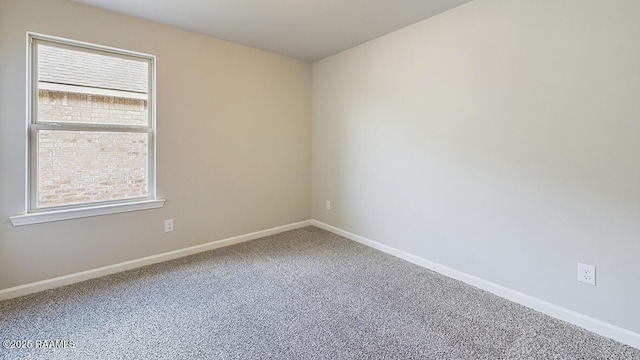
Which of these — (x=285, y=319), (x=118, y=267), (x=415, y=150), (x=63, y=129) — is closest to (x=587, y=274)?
(x=415, y=150)

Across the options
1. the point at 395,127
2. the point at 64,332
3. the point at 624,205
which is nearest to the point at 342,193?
the point at 395,127

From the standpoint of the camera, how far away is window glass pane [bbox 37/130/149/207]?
2.28 metres

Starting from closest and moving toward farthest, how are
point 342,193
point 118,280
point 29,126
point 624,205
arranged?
point 624,205, point 29,126, point 118,280, point 342,193

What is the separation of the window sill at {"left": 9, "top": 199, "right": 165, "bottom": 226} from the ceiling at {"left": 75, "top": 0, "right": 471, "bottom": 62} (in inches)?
67.6

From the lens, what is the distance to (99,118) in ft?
8.15

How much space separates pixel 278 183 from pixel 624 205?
10.4 feet

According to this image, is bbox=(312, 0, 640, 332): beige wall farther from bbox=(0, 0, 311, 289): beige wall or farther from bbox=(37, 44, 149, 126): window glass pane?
bbox=(37, 44, 149, 126): window glass pane

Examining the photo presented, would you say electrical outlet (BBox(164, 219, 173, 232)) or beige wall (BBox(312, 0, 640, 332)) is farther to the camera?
electrical outlet (BBox(164, 219, 173, 232))

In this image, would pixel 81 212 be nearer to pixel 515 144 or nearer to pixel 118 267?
pixel 118 267

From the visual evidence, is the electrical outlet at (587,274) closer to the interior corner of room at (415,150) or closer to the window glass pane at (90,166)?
the interior corner of room at (415,150)

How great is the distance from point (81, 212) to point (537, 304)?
3689 mm

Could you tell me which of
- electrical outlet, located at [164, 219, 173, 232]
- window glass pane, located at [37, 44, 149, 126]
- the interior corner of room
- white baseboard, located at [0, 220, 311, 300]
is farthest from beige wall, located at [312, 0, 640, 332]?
window glass pane, located at [37, 44, 149, 126]

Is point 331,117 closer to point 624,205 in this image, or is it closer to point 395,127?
point 395,127

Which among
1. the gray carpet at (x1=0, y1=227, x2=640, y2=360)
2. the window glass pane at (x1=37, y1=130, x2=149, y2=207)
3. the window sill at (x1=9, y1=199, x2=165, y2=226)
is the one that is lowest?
the gray carpet at (x1=0, y1=227, x2=640, y2=360)
